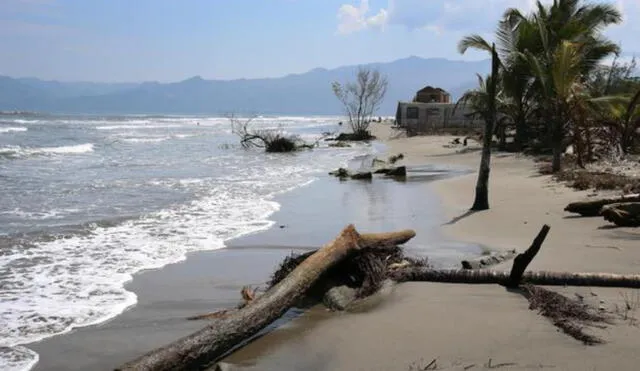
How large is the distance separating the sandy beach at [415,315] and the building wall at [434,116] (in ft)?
150

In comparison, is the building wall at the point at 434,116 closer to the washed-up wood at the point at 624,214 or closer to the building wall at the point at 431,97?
the building wall at the point at 431,97

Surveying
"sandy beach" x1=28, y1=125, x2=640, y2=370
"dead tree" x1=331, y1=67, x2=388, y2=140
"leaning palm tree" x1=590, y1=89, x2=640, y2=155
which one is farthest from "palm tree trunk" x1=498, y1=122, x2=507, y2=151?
"dead tree" x1=331, y1=67, x2=388, y2=140

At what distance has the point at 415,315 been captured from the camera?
18.1ft

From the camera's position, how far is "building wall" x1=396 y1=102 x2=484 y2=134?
5684 cm

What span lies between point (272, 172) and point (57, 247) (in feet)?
48.4

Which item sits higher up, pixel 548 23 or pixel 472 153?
pixel 548 23

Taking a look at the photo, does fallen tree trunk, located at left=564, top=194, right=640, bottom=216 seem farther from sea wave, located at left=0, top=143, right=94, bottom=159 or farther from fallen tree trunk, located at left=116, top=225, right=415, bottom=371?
sea wave, located at left=0, top=143, right=94, bottom=159

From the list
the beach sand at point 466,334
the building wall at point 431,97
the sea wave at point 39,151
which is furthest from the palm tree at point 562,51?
the building wall at point 431,97

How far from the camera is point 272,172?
78.6 feet

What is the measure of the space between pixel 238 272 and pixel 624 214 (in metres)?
5.71

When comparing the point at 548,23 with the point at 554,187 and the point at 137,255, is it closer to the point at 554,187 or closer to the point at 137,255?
the point at 554,187

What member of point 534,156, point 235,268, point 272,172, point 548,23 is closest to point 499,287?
point 235,268

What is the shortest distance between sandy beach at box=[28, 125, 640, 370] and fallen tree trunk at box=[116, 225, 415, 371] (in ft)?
0.56

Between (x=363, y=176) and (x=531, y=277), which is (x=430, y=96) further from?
(x=531, y=277)
